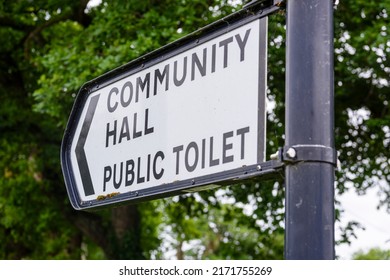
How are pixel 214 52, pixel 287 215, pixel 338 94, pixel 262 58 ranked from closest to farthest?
1. pixel 287 215
2. pixel 262 58
3. pixel 214 52
4. pixel 338 94

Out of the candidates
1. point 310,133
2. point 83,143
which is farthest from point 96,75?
point 310,133

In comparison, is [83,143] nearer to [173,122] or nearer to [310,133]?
[173,122]

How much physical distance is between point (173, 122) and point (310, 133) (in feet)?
1.91

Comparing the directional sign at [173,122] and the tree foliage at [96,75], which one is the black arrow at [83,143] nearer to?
the directional sign at [173,122]

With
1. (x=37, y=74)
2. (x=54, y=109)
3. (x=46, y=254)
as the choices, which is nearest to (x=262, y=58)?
(x=54, y=109)

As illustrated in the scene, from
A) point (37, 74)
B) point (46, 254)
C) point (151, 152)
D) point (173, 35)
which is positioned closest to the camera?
point (151, 152)

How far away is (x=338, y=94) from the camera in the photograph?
413 inches

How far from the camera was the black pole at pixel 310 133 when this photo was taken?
5.52 feet

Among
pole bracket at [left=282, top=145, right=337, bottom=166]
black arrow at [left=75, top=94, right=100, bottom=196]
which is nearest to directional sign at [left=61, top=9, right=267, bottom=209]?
black arrow at [left=75, top=94, right=100, bottom=196]

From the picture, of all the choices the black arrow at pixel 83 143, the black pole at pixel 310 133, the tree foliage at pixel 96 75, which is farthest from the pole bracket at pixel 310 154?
the tree foliage at pixel 96 75

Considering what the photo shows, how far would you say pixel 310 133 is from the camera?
67.8 inches

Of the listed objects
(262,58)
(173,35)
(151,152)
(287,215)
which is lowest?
(287,215)
